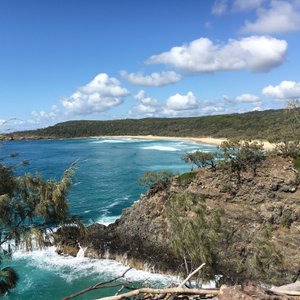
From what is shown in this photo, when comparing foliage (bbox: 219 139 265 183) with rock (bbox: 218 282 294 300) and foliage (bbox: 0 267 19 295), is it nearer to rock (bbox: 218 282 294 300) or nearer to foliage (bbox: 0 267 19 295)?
foliage (bbox: 0 267 19 295)

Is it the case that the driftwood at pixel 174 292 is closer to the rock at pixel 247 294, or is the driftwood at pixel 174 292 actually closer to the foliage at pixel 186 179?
the rock at pixel 247 294

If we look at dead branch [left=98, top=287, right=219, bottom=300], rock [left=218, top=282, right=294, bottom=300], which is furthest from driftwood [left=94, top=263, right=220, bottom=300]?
rock [left=218, top=282, right=294, bottom=300]

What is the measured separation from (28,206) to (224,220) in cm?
2346

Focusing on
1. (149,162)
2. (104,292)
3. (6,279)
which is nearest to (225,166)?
(104,292)

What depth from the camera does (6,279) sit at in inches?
546

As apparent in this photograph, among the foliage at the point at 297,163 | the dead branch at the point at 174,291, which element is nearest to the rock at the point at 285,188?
the foliage at the point at 297,163

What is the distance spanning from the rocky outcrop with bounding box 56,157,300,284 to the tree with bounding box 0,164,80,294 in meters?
17.2

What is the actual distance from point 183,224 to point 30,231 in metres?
10.1

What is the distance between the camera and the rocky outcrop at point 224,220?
32.5 metres

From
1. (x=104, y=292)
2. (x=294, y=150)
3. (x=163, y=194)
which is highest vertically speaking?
(x=294, y=150)

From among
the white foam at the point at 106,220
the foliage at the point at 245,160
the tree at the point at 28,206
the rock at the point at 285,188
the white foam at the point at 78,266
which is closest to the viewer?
the tree at the point at 28,206

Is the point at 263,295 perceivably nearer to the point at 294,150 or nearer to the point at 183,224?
the point at 183,224

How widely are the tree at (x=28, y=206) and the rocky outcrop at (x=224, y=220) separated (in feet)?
56.4

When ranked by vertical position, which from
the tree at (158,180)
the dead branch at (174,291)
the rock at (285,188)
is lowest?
the rock at (285,188)
